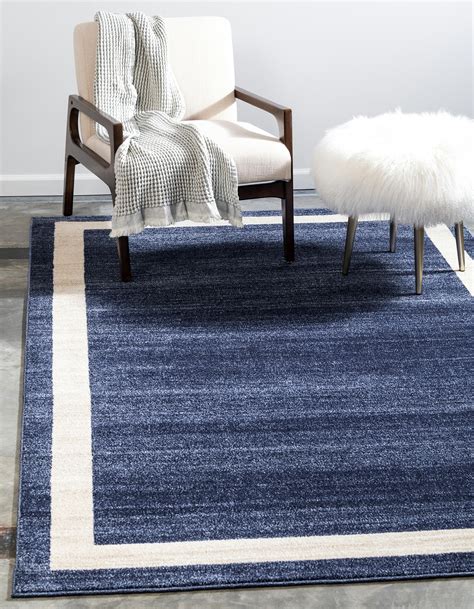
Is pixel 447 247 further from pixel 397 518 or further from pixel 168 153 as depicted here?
pixel 397 518

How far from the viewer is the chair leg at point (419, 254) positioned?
3191mm

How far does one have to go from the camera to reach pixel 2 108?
432cm

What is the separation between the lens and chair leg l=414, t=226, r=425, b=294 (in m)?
3.19

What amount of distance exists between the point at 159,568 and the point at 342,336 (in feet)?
4.03

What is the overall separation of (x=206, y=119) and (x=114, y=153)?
2.18ft

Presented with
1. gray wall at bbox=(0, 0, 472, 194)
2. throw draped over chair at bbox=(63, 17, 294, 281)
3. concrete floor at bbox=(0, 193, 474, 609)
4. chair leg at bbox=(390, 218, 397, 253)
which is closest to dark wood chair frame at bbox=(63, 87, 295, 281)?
throw draped over chair at bbox=(63, 17, 294, 281)

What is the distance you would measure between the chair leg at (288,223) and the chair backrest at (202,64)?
0.56m

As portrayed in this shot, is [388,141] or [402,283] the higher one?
[388,141]

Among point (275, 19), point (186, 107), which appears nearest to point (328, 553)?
point (186, 107)

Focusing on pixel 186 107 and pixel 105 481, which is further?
pixel 186 107

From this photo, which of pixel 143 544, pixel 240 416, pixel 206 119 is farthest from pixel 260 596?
pixel 206 119

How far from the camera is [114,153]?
10.9 feet

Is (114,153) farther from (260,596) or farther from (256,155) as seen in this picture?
(260,596)

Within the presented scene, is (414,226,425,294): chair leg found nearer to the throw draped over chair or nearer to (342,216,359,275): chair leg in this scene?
(342,216,359,275): chair leg
